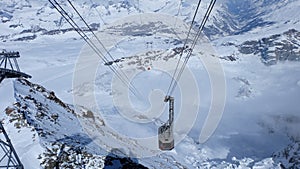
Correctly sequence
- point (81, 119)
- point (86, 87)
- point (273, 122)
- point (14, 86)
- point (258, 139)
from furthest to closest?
point (273, 122) < point (86, 87) < point (258, 139) < point (81, 119) < point (14, 86)

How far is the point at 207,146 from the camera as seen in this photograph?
260ft

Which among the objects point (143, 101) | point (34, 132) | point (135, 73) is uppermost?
point (135, 73)

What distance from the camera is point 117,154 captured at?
24234 millimetres

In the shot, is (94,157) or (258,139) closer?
(94,157)

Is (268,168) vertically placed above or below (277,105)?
below

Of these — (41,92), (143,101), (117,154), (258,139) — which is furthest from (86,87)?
(117,154)

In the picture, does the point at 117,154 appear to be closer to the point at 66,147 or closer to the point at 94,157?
the point at 94,157

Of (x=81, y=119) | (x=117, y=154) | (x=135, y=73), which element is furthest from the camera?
(x=135, y=73)

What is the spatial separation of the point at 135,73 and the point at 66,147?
15302cm

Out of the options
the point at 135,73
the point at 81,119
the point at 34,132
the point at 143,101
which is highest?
the point at 135,73

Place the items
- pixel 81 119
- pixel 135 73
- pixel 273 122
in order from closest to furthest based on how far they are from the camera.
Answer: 1. pixel 81 119
2. pixel 273 122
3. pixel 135 73

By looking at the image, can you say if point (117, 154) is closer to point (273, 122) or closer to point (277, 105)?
point (273, 122)

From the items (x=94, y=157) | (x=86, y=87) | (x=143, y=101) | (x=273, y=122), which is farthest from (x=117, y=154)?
(x=273, y=122)

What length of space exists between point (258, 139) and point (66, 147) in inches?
3820
